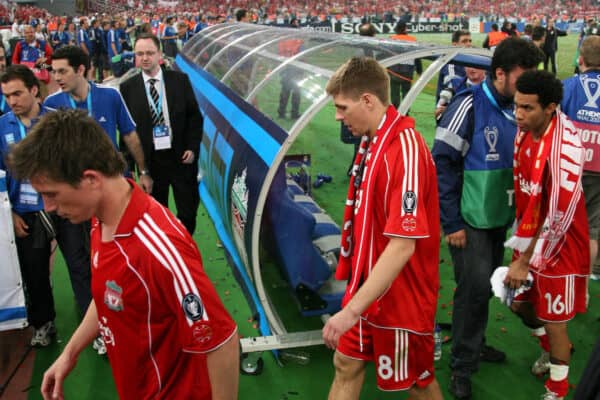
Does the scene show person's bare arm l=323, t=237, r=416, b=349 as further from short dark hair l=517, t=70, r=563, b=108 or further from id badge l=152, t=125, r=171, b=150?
id badge l=152, t=125, r=171, b=150

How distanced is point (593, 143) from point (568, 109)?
37 cm

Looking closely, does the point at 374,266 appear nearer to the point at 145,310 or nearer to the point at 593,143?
the point at 145,310

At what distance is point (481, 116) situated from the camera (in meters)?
3.70

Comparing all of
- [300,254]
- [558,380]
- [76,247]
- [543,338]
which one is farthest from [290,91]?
[558,380]

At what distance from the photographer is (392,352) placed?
2.85 meters

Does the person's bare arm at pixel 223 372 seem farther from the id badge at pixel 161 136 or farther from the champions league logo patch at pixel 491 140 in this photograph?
the id badge at pixel 161 136

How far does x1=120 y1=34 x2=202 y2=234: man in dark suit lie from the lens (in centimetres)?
541

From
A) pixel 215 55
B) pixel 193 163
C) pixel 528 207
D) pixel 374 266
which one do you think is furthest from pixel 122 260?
pixel 215 55

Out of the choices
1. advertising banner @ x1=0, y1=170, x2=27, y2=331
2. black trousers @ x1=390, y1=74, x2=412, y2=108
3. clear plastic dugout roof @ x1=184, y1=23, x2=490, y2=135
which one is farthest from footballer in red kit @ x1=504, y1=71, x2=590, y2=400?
black trousers @ x1=390, y1=74, x2=412, y2=108

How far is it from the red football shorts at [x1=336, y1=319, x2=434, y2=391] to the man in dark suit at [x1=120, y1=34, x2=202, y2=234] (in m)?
3.13

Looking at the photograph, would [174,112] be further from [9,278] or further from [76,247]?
[9,278]

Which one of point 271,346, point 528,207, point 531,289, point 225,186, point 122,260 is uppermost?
point 122,260

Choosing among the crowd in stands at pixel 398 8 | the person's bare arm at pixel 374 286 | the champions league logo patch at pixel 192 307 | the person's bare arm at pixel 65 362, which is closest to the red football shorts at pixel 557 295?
the person's bare arm at pixel 374 286

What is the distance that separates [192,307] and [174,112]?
386 cm
